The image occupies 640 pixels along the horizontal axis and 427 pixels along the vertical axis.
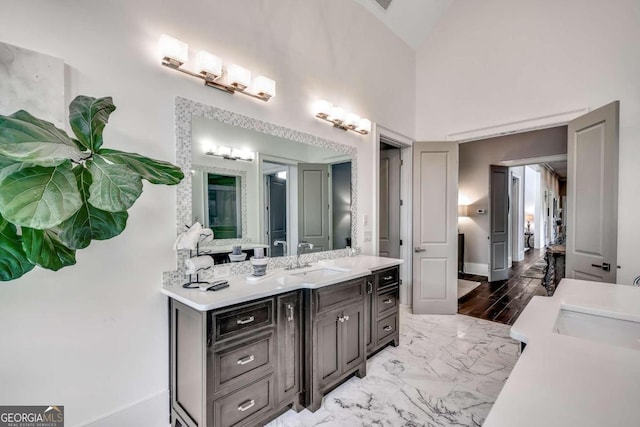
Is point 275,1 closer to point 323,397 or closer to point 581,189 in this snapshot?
point 323,397

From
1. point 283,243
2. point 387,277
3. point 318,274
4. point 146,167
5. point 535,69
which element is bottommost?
point 387,277

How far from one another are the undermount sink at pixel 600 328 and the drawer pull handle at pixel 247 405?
65.2 inches

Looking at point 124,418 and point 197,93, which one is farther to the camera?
point 197,93

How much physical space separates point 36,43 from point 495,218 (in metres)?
6.75

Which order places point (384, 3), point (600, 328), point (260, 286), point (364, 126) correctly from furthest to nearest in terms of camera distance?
point (384, 3) < point (364, 126) < point (260, 286) < point (600, 328)

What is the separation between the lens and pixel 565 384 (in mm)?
808

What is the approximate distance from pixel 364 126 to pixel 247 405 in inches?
110

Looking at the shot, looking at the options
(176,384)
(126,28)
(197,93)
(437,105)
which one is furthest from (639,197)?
(126,28)

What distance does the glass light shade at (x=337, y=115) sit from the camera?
290cm

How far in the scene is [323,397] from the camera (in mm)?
2107

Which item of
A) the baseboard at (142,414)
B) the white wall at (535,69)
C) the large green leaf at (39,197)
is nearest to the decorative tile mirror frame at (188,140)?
the baseboard at (142,414)

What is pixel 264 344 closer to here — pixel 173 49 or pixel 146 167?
pixel 146 167

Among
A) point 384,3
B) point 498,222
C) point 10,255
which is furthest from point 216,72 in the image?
point 498,222

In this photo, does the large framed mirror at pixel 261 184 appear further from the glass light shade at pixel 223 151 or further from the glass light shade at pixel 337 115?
the glass light shade at pixel 337 115
